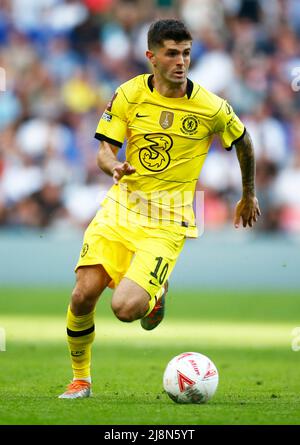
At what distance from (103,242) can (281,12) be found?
14039mm

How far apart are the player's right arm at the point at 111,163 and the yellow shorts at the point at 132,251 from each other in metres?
0.50

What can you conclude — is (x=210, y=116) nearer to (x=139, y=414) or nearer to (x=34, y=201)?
(x=139, y=414)

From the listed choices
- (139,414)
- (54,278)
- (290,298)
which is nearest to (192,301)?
(290,298)

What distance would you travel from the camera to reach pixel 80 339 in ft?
26.3

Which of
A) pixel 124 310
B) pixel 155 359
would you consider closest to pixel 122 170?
pixel 124 310

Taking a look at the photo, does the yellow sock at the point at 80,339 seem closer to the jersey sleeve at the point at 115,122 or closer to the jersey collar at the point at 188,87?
the jersey sleeve at the point at 115,122

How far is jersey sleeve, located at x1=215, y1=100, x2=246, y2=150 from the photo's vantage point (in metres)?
8.09

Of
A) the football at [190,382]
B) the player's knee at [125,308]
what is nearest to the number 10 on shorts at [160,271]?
the player's knee at [125,308]

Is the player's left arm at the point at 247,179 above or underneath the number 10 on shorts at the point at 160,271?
above

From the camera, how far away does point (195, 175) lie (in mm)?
8250

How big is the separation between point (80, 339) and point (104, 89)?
42.7 ft

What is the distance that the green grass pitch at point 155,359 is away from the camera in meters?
6.88

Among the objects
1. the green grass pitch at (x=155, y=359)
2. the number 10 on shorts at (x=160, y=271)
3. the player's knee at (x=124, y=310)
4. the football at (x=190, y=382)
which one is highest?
the number 10 on shorts at (x=160, y=271)

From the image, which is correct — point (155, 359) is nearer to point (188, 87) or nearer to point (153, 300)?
point (153, 300)
